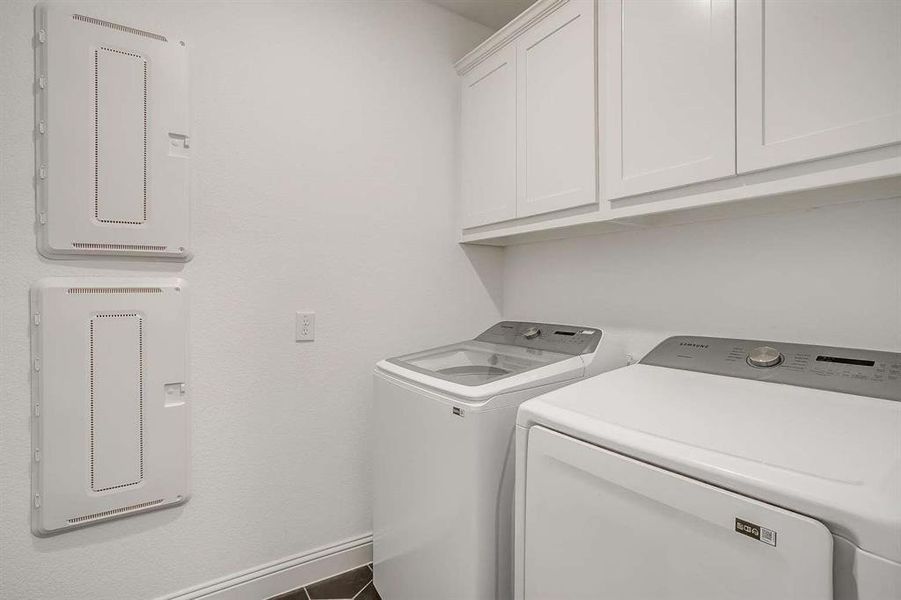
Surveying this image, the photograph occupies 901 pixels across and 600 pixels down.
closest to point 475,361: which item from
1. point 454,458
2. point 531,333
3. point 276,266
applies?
point 531,333

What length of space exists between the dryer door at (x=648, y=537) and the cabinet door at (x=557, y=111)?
3.13 ft

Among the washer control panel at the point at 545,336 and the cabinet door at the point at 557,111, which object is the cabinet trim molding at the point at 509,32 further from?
the washer control panel at the point at 545,336

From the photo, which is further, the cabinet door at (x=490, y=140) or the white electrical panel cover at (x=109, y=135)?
the cabinet door at (x=490, y=140)

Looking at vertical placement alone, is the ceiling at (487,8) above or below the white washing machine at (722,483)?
above

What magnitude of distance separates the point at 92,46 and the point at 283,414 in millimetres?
1413

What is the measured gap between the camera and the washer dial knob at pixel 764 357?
4.02 feet

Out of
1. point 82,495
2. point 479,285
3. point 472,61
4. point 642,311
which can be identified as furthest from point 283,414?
point 472,61

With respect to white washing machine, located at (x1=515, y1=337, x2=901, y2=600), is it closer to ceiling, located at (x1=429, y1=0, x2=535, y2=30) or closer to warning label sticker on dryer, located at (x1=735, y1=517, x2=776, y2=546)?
warning label sticker on dryer, located at (x1=735, y1=517, x2=776, y2=546)

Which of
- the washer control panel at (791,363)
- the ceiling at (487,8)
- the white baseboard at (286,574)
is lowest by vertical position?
the white baseboard at (286,574)

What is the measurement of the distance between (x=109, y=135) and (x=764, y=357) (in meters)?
2.14

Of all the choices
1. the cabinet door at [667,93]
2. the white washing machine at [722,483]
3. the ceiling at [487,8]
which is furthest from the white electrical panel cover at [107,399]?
the ceiling at [487,8]

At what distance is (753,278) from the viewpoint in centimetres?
141

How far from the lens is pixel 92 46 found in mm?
1387

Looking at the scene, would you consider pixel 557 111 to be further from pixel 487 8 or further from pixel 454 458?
pixel 454 458
